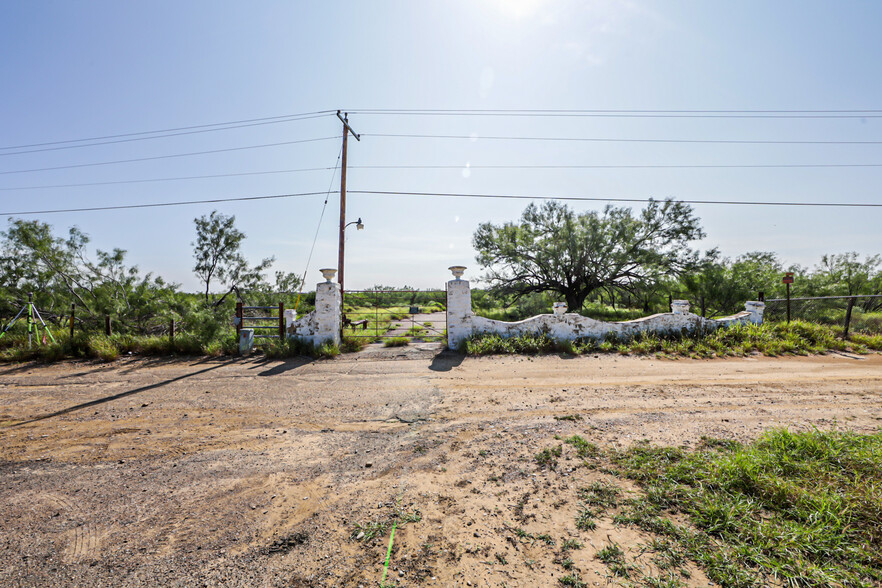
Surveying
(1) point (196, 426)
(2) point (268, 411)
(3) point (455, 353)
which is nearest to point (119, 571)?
(1) point (196, 426)

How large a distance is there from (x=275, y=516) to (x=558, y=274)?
17432mm

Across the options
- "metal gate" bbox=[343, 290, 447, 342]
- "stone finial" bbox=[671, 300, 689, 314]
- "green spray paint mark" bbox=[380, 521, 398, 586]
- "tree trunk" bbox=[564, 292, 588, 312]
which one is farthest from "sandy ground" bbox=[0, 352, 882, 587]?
"tree trunk" bbox=[564, 292, 588, 312]

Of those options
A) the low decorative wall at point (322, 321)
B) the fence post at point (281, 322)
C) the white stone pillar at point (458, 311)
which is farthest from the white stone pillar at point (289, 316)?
the white stone pillar at point (458, 311)

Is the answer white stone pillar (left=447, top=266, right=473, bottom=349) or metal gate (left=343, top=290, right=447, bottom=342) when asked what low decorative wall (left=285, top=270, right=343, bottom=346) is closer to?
metal gate (left=343, top=290, right=447, bottom=342)

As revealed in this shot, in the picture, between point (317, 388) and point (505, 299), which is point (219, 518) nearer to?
point (317, 388)

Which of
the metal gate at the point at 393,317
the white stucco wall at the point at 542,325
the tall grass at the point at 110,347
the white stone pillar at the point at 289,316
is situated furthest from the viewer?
the metal gate at the point at 393,317

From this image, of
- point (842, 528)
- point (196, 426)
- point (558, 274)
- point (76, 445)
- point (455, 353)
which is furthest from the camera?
point (558, 274)

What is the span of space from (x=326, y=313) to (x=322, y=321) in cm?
24

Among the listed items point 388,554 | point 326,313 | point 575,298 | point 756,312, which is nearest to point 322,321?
point 326,313

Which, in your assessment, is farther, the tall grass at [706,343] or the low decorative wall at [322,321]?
the low decorative wall at [322,321]

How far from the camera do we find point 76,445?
384 cm

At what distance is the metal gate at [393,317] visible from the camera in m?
11.0

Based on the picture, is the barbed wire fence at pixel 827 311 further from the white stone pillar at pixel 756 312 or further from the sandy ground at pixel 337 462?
the sandy ground at pixel 337 462

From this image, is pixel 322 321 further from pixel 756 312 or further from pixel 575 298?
pixel 575 298
